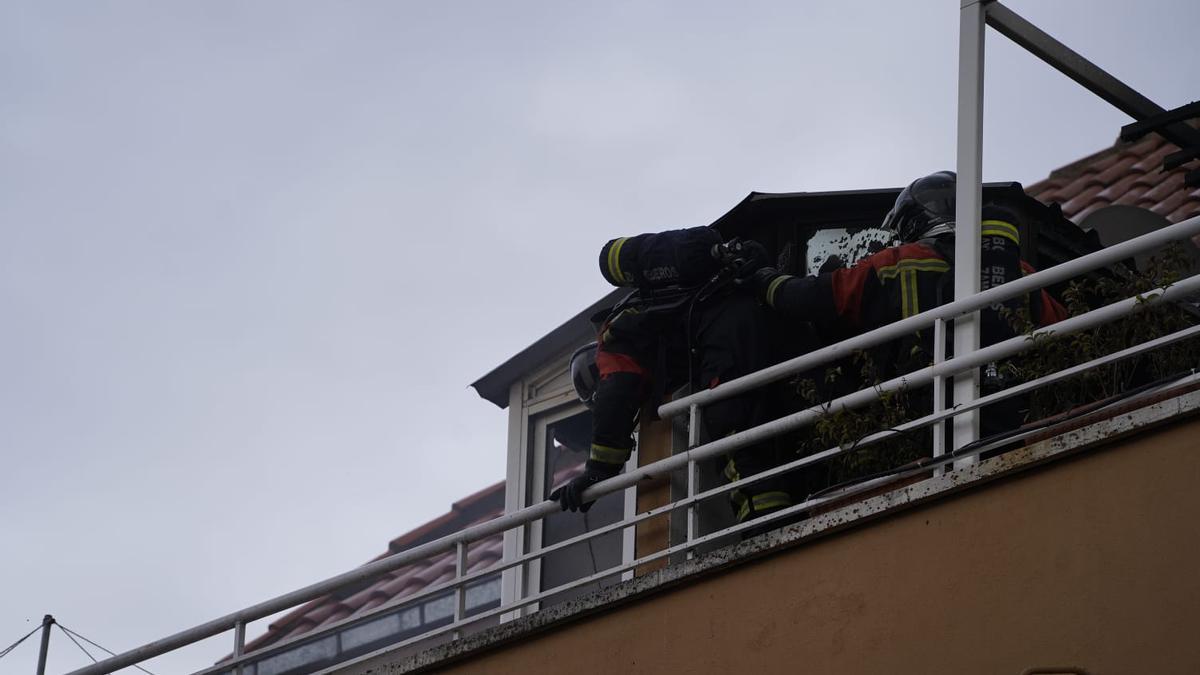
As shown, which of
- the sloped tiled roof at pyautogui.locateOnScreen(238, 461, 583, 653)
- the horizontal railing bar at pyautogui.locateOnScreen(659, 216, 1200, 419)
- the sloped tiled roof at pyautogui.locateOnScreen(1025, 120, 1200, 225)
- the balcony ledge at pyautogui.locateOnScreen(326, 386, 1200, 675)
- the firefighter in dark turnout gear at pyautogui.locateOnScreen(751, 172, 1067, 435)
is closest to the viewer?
the balcony ledge at pyautogui.locateOnScreen(326, 386, 1200, 675)

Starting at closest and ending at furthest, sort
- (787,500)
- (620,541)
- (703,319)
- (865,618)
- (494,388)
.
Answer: (865,618)
(787,500)
(703,319)
(620,541)
(494,388)

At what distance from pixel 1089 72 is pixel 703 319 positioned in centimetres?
216

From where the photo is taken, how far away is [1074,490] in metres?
6.75

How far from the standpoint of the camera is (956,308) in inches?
294

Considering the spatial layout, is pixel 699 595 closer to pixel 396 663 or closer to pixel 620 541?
pixel 396 663

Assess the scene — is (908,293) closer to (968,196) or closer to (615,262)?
(968,196)

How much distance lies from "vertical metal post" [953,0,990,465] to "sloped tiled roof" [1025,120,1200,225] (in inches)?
202

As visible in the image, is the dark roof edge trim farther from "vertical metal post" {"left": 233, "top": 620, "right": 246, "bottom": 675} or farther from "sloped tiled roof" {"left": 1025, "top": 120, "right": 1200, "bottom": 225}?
"sloped tiled roof" {"left": 1025, "top": 120, "right": 1200, "bottom": 225}

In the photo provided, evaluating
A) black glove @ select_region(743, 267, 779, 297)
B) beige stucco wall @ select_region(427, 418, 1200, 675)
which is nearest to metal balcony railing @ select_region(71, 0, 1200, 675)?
beige stucco wall @ select_region(427, 418, 1200, 675)

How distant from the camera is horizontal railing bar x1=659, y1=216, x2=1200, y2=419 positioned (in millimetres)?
6867

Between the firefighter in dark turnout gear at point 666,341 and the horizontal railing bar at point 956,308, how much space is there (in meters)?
0.61

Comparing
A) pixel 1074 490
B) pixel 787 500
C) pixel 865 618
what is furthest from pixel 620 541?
pixel 1074 490

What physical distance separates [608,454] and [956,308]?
2.33m

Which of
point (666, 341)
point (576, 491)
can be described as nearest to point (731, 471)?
point (576, 491)
